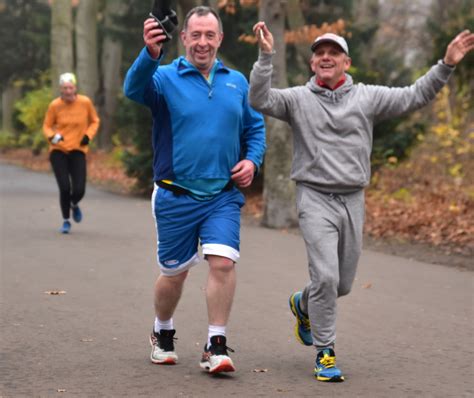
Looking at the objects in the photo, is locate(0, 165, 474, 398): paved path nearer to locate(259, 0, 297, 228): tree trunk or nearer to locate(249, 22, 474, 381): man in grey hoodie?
locate(249, 22, 474, 381): man in grey hoodie

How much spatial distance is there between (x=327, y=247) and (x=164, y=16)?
5.15 ft

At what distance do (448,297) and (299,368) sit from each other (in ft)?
11.3

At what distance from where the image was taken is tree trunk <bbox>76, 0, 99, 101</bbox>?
126 feet

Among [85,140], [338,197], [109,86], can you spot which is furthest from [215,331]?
[109,86]

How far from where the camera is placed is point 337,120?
6.24m

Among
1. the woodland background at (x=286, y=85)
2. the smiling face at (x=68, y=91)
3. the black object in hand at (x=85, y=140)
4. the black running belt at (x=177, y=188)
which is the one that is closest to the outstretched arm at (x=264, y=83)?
the black running belt at (x=177, y=188)

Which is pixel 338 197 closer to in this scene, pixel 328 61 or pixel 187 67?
pixel 328 61

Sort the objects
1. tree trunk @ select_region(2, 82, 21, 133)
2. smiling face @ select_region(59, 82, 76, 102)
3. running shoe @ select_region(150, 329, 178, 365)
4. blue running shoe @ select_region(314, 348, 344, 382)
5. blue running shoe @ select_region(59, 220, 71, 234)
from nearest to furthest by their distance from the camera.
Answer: blue running shoe @ select_region(314, 348, 344, 382)
running shoe @ select_region(150, 329, 178, 365)
smiling face @ select_region(59, 82, 76, 102)
blue running shoe @ select_region(59, 220, 71, 234)
tree trunk @ select_region(2, 82, 21, 133)

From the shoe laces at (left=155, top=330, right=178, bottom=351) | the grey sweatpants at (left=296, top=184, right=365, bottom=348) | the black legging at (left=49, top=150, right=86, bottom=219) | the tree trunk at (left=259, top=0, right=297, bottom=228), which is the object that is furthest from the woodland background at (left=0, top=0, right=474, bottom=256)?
the shoe laces at (left=155, top=330, right=178, bottom=351)

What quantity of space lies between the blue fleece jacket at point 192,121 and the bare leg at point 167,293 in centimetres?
60

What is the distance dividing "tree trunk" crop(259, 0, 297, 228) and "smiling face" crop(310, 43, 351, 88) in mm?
9706

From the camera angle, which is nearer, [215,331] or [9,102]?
[215,331]

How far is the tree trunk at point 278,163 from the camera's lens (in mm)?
16016

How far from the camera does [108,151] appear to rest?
131ft
